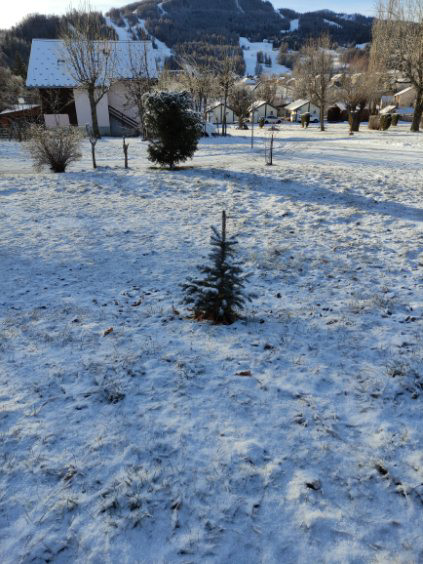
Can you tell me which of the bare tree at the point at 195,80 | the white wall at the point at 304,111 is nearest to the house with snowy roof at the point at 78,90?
the bare tree at the point at 195,80

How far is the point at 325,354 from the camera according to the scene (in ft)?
15.3

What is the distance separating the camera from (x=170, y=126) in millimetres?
14531

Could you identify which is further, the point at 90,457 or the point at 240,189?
the point at 240,189

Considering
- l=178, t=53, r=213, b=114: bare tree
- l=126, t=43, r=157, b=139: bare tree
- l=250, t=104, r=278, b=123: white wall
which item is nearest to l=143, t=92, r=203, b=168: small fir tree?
l=126, t=43, r=157, b=139: bare tree

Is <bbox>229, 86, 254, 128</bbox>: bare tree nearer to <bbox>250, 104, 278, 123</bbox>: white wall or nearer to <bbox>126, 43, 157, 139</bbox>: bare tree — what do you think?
<bbox>126, 43, 157, 139</bbox>: bare tree

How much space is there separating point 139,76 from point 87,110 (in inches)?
254

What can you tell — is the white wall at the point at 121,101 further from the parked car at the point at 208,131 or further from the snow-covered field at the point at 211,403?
the snow-covered field at the point at 211,403

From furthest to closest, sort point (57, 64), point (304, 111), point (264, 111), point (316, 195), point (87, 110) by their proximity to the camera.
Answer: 1. point (264, 111)
2. point (304, 111)
3. point (57, 64)
4. point (87, 110)
5. point (316, 195)

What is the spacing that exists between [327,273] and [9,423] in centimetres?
542

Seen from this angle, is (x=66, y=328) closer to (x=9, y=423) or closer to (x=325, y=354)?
(x=9, y=423)

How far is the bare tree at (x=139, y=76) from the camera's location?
32906 millimetres

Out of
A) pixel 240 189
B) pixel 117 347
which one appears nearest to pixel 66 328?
pixel 117 347

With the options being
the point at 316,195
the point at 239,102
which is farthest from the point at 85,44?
the point at 316,195

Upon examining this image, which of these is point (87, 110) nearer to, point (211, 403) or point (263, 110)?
point (211, 403)
